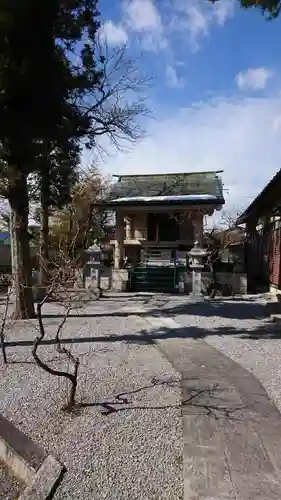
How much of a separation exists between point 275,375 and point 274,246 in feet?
27.5

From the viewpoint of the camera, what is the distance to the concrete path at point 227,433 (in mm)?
2293

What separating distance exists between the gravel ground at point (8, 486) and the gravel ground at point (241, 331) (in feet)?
7.89

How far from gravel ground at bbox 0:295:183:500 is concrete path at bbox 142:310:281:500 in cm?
13

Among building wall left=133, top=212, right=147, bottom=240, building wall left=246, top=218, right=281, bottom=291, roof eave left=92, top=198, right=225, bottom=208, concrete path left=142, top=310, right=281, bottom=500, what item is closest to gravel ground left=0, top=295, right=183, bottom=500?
concrete path left=142, top=310, right=281, bottom=500

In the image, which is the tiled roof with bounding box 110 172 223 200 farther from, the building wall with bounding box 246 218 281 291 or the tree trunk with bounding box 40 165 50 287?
the tree trunk with bounding box 40 165 50 287

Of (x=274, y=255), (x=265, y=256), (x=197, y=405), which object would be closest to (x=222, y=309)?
(x=274, y=255)

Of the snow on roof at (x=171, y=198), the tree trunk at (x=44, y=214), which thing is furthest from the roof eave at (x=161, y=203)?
the tree trunk at (x=44, y=214)

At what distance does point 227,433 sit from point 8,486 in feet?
5.46

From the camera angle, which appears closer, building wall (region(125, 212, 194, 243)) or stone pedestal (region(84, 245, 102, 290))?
stone pedestal (region(84, 245, 102, 290))

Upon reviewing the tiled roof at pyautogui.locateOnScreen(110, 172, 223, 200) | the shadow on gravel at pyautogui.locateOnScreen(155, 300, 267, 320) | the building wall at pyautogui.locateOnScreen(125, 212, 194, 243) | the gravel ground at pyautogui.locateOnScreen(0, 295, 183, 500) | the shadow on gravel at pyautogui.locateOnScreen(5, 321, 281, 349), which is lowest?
the gravel ground at pyautogui.locateOnScreen(0, 295, 183, 500)

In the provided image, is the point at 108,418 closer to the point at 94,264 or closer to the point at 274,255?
the point at 94,264

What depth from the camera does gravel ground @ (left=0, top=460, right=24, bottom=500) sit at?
2.43 m

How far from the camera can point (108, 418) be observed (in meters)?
3.32

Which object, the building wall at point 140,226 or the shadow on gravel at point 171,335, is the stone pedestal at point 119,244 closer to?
the building wall at point 140,226
